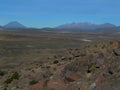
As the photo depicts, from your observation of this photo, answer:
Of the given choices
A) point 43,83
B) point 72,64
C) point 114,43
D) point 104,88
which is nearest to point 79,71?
point 72,64

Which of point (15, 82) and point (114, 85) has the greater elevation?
point (114, 85)

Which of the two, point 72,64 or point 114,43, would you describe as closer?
point 72,64

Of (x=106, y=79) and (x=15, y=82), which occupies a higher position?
(x=106, y=79)

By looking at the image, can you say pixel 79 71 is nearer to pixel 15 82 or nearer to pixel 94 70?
pixel 94 70

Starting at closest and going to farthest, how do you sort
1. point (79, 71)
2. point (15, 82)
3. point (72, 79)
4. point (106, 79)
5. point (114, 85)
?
1. point (114, 85)
2. point (106, 79)
3. point (72, 79)
4. point (79, 71)
5. point (15, 82)

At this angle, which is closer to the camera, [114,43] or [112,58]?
[112,58]

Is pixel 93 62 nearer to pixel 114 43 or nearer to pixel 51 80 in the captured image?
pixel 51 80

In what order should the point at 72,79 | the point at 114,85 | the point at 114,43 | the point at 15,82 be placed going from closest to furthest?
the point at 114,85, the point at 72,79, the point at 15,82, the point at 114,43

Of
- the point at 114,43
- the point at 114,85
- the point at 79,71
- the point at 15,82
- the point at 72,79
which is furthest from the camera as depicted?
the point at 114,43

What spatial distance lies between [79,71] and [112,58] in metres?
1.87

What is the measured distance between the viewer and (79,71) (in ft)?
58.6

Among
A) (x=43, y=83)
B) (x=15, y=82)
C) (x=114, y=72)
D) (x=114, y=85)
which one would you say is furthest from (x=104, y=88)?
(x=15, y=82)

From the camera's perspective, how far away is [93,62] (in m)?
18.8

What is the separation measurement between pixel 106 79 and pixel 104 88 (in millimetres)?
923
